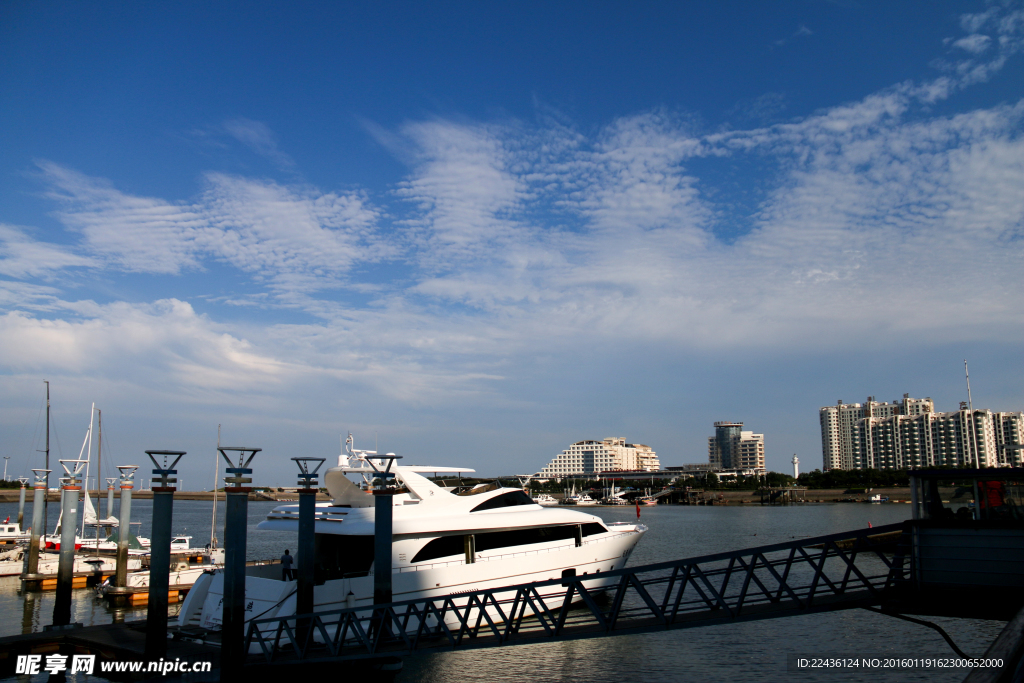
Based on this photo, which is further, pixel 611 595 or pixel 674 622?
pixel 611 595

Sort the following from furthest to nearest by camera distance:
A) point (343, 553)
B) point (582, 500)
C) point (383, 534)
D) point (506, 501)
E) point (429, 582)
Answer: point (582, 500)
point (506, 501)
point (343, 553)
point (429, 582)
point (383, 534)

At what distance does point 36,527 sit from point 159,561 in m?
20.2

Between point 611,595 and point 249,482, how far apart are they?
17604 mm

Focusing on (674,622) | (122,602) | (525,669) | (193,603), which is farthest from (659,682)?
(122,602)

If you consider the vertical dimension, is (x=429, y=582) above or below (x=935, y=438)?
below

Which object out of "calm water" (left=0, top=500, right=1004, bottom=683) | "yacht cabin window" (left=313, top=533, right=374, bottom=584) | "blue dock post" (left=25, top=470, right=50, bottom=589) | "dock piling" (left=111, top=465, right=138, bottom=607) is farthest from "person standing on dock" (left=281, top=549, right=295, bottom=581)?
"blue dock post" (left=25, top=470, right=50, bottom=589)

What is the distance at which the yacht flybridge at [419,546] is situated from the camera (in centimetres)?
1747

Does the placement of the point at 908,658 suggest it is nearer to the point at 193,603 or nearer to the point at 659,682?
the point at 659,682

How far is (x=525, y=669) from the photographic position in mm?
17641

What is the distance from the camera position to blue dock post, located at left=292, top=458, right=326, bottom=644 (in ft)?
53.9

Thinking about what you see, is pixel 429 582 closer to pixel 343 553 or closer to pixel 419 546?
pixel 419 546

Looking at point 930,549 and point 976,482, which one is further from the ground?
point 976,482

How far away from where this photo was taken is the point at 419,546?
19.2m

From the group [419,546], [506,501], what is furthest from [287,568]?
[506,501]
